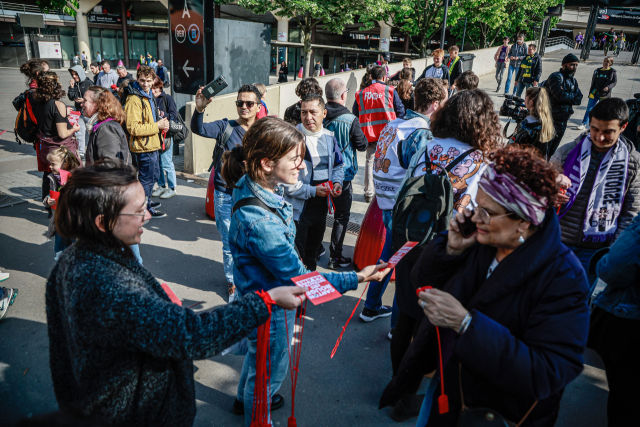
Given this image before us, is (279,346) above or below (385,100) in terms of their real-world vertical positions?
below

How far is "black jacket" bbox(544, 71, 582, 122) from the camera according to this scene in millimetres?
7145

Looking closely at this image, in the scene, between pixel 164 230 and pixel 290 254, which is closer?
pixel 290 254

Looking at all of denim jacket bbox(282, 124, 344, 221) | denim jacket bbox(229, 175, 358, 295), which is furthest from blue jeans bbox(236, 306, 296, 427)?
denim jacket bbox(282, 124, 344, 221)

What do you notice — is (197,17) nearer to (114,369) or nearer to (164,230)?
(164,230)

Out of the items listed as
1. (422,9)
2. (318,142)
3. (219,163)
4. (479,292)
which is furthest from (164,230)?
(422,9)

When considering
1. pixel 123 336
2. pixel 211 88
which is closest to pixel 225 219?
pixel 211 88

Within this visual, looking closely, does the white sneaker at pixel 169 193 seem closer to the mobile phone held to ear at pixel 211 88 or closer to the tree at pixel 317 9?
the mobile phone held to ear at pixel 211 88

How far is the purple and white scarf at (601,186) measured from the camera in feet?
10.1

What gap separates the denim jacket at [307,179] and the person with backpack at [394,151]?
0.64m

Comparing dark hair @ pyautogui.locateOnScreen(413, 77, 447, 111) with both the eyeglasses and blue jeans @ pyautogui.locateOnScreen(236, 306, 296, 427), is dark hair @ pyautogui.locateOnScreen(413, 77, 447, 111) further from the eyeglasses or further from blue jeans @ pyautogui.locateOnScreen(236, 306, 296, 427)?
blue jeans @ pyautogui.locateOnScreen(236, 306, 296, 427)

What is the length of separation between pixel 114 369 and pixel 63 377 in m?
0.29

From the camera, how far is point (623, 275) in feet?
7.18

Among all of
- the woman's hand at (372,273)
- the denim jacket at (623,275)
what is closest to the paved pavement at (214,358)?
the denim jacket at (623,275)

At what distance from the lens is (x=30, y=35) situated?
33.2 meters
